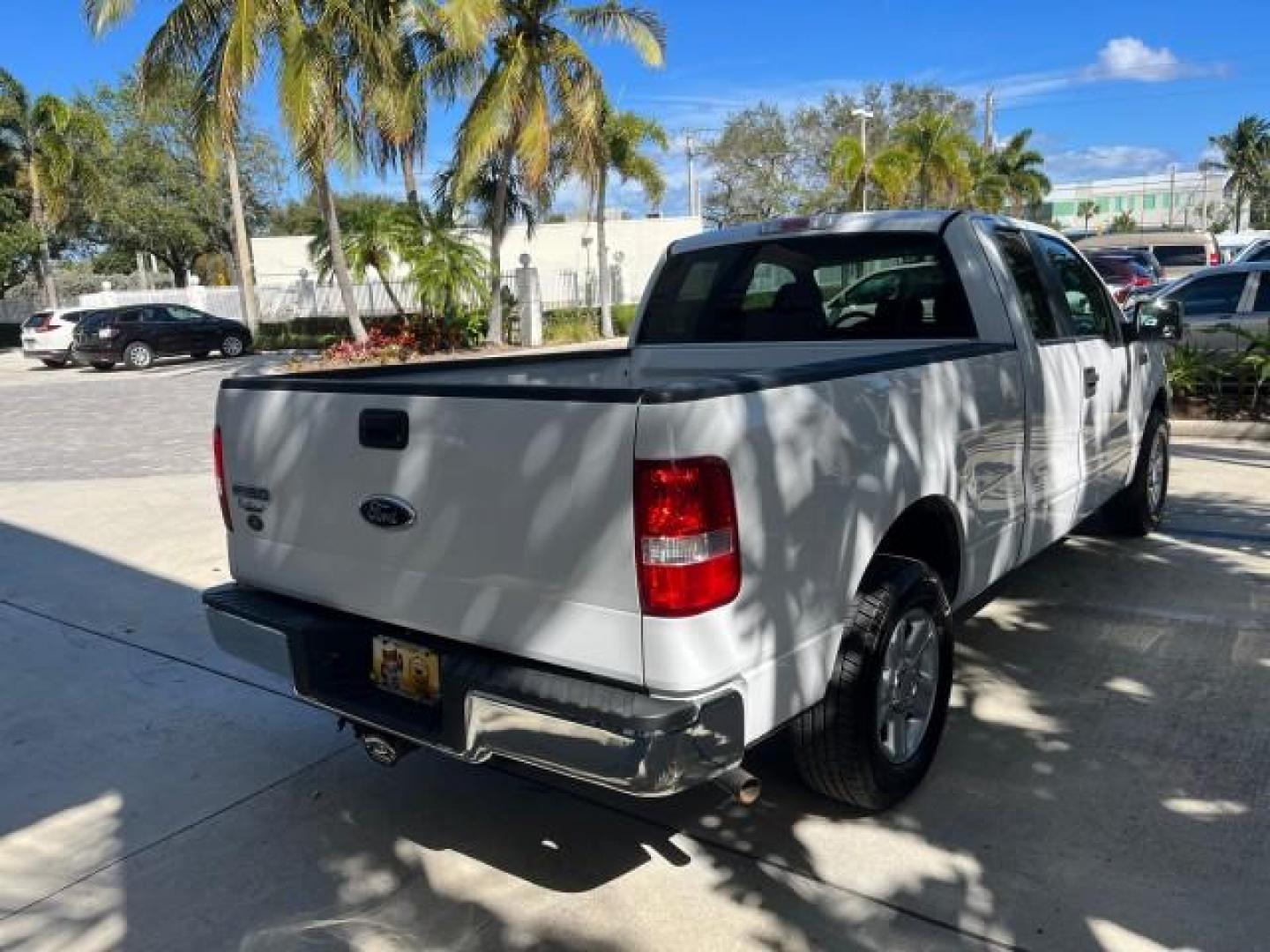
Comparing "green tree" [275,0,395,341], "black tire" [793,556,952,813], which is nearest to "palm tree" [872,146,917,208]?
"green tree" [275,0,395,341]

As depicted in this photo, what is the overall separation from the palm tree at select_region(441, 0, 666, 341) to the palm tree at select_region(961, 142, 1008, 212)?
1049 inches

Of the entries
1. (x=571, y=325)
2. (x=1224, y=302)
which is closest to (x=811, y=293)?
(x=1224, y=302)

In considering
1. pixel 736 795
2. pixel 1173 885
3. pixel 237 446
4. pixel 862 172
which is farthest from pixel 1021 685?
pixel 862 172

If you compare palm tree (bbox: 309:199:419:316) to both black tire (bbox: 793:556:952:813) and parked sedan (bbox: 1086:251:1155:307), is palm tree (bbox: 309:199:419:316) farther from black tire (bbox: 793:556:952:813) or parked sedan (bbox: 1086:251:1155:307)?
black tire (bbox: 793:556:952:813)

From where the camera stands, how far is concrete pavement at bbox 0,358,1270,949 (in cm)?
286

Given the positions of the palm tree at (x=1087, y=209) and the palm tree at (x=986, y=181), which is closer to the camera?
the palm tree at (x=986, y=181)

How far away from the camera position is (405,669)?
116 inches

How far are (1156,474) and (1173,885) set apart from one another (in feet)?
12.9

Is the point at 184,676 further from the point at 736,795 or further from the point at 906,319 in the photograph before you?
the point at 906,319

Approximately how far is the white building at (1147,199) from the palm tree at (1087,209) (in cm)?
24

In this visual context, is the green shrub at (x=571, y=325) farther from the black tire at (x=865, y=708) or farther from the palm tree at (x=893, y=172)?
the black tire at (x=865, y=708)

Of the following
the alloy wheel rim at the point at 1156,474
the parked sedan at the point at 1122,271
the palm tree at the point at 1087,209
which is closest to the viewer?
the alloy wheel rim at the point at 1156,474

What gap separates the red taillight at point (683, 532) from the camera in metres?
2.40

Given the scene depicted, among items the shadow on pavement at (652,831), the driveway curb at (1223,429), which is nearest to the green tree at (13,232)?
the shadow on pavement at (652,831)
